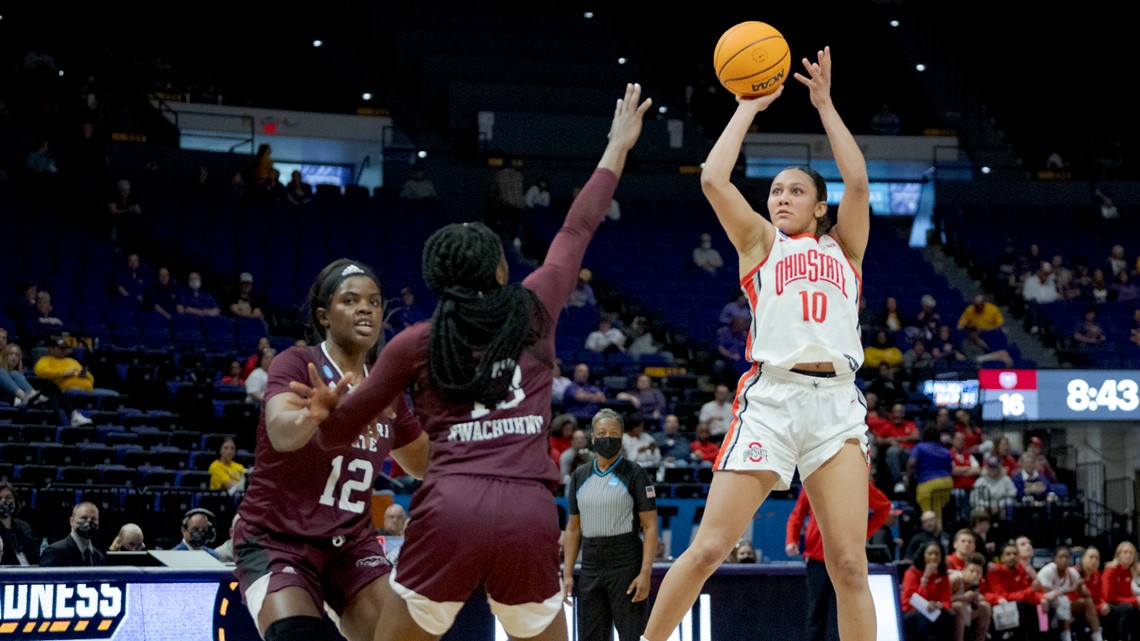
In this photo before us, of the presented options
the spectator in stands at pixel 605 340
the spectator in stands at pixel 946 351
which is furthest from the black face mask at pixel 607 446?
the spectator in stands at pixel 946 351

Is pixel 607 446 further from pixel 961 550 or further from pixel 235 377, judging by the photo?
pixel 235 377

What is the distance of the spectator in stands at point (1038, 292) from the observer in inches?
890

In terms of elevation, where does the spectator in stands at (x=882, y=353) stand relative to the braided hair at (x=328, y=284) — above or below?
above

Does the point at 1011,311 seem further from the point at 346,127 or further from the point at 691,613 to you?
the point at 691,613

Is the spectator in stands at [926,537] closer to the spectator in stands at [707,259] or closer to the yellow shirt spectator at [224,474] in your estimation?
the yellow shirt spectator at [224,474]

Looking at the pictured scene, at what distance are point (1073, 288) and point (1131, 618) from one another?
966 cm

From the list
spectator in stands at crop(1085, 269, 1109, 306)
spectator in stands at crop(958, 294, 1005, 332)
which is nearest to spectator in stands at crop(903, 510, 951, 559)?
spectator in stands at crop(958, 294, 1005, 332)

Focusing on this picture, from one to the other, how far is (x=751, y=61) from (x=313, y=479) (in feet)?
8.17

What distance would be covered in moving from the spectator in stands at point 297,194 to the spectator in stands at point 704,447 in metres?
8.16

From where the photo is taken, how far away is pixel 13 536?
10828mm

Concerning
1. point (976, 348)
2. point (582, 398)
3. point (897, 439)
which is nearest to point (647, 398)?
point (582, 398)

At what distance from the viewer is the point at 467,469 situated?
3.95m

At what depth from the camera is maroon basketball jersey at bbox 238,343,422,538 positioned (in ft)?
15.7

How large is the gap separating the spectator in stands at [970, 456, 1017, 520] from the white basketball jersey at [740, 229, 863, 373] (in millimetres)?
11041
